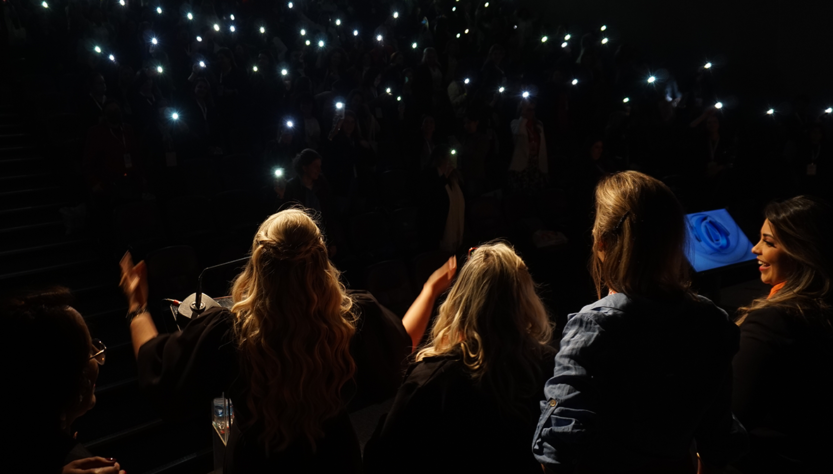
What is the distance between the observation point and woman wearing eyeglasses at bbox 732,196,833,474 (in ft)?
5.56

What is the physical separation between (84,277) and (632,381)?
15.2 ft

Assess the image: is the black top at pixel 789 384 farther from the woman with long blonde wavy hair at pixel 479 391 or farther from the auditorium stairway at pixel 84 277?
the auditorium stairway at pixel 84 277

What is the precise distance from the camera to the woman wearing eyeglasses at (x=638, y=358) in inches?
53.2

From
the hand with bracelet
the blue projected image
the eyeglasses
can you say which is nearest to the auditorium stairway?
the hand with bracelet

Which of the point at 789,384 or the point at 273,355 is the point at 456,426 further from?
the point at 789,384

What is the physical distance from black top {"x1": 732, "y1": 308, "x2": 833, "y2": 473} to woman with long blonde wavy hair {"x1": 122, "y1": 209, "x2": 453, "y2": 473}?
127cm

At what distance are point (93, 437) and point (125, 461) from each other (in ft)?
0.86

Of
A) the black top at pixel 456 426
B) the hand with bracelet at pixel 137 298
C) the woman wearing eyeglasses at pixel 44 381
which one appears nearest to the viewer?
the woman wearing eyeglasses at pixel 44 381

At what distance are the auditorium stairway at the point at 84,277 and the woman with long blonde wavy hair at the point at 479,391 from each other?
5.61ft

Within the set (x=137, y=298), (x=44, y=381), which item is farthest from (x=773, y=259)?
(x=44, y=381)

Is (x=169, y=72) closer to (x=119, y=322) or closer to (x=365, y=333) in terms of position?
(x=119, y=322)

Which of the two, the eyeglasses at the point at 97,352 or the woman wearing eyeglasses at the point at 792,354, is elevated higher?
the eyeglasses at the point at 97,352

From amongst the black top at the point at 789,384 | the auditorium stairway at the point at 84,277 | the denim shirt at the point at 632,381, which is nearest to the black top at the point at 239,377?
the denim shirt at the point at 632,381

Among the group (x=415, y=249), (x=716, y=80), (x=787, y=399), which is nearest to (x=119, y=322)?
(x=415, y=249)
